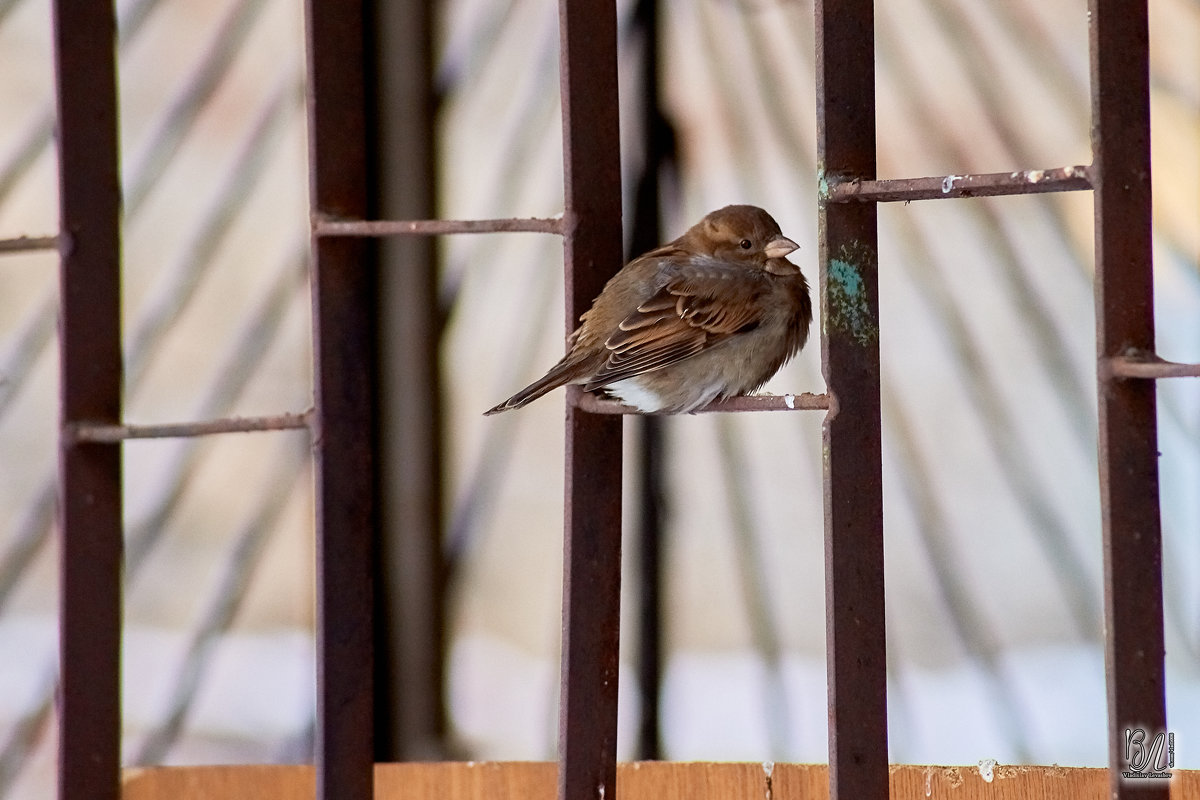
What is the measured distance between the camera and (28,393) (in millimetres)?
5160

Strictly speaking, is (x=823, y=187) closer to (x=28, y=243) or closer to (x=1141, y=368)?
(x=1141, y=368)

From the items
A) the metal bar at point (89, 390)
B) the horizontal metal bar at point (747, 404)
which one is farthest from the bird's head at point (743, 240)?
the metal bar at point (89, 390)

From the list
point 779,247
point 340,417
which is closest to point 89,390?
point 340,417

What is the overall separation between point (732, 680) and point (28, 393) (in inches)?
111

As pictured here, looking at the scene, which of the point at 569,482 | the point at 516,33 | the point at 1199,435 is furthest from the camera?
the point at 516,33

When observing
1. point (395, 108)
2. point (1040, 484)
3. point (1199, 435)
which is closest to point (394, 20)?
point (395, 108)

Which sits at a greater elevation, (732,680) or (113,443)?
(113,443)

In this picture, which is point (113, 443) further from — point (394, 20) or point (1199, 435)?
point (1199, 435)

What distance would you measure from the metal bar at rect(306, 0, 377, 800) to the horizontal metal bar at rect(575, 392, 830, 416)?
1.95 feet

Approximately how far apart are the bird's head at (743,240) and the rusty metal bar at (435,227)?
69 cm

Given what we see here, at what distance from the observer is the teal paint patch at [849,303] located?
2847mm

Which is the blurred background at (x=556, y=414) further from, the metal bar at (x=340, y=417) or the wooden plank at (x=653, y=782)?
the metal bar at (x=340, y=417)

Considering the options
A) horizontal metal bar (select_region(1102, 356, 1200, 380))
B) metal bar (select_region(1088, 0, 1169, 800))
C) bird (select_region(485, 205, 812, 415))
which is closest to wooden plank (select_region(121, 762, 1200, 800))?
metal bar (select_region(1088, 0, 1169, 800))

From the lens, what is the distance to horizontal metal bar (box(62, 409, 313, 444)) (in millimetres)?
3342
